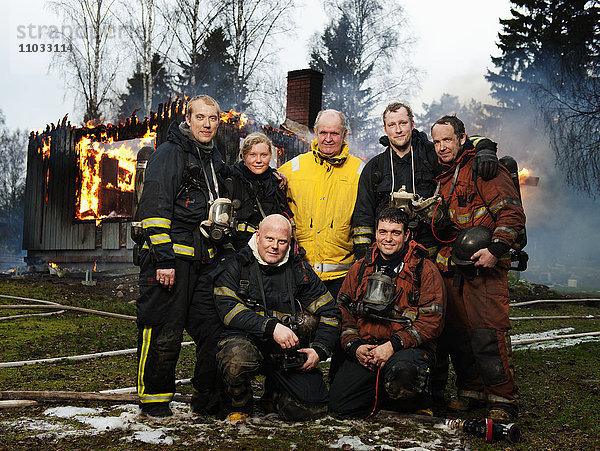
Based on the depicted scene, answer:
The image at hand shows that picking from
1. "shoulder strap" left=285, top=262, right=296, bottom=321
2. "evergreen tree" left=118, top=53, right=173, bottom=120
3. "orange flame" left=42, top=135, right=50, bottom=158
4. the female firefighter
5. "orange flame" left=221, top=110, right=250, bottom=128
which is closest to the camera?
"shoulder strap" left=285, top=262, right=296, bottom=321

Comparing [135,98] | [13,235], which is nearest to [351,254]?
[135,98]

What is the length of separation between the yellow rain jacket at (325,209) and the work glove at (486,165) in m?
1.03

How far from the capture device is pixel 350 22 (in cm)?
2903

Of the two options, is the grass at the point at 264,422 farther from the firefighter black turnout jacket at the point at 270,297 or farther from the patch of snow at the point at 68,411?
the firefighter black turnout jacket at the point at 270,297

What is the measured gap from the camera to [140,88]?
Result: 95.3ft

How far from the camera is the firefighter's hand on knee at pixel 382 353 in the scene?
3.88 m

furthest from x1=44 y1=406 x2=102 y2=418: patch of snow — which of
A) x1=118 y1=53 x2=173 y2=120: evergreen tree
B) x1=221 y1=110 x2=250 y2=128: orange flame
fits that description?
x1=118 y1=53 x2=173 y2=120: evergreen tree

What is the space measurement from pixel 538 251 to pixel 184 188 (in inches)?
1566

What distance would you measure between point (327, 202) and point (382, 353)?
1.34 meters

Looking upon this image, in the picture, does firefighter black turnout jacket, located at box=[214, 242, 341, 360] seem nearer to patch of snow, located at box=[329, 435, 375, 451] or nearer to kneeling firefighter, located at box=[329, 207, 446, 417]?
kneeling firefighter, located at box=[329, 207, 446, 417]

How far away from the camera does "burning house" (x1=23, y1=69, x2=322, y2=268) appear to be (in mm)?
14305

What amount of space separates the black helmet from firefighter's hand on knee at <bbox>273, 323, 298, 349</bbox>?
4.44 feet

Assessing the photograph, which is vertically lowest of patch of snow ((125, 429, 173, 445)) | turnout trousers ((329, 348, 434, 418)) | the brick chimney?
patch of snow ((125, 429, 173, 445))

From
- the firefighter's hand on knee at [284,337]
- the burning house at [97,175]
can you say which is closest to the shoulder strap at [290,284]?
the firefighter's hand on knee at [284,337]
